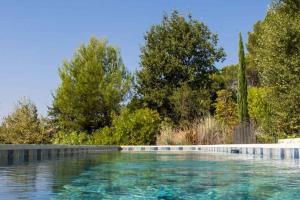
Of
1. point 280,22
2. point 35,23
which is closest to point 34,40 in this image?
point 35,23

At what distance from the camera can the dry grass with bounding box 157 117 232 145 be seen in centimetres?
1833

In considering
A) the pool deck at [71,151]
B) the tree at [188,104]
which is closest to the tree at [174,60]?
the tree at [188,104]

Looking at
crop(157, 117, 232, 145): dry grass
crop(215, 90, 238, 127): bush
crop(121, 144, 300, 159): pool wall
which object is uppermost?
crop(215, 90, 238, 127): bush

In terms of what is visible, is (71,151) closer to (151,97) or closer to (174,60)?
(151,97)

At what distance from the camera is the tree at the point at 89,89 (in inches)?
1019

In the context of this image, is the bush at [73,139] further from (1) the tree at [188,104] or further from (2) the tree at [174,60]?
(1) the tree at [188,104]

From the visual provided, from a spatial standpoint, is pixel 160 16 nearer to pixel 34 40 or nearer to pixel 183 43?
A: pixel 183 43

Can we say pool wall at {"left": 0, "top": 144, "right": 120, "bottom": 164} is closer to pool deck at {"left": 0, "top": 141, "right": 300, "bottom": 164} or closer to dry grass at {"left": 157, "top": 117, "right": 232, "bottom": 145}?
pool deck at {"left": 0, "top": 141, "right": 300, "bottom": 164}

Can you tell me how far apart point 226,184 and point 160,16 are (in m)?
23.9

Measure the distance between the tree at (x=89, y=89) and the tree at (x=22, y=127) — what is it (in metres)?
4.26

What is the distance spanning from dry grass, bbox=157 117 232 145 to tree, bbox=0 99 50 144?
5875 millimetres

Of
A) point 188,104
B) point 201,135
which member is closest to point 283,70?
point 201,135

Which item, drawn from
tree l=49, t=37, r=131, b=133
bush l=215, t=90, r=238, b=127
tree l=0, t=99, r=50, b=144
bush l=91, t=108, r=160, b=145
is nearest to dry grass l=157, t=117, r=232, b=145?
bush l=91, t=108, r=160, b=145

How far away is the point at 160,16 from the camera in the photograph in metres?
27.4
